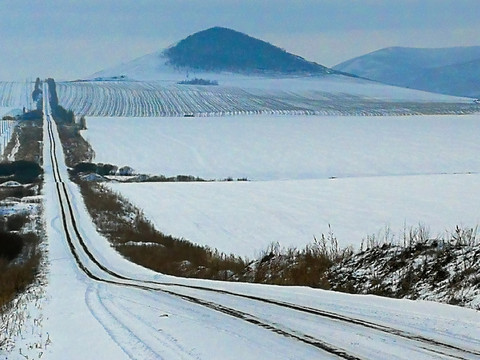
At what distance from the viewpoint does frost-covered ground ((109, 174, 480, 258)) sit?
115ft

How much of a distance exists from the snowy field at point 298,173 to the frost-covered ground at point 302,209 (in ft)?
0.28

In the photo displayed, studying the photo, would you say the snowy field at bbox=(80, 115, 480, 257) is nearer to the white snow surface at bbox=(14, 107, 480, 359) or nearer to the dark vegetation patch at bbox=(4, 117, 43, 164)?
the dark vegetation patch at bbox=(4, 117, 43, 164)

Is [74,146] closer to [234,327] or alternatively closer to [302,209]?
[302,209]

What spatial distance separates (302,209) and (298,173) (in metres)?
36.1

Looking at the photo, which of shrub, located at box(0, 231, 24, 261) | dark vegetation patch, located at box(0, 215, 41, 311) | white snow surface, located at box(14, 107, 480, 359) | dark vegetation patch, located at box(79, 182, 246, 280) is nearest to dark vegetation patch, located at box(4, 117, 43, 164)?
dark vegetation patch, located at box(79, 182, 246, 280)

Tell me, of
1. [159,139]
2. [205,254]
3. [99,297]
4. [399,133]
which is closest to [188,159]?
[159,139]

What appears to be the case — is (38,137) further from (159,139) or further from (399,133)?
(399,133)

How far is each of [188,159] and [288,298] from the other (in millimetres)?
87528

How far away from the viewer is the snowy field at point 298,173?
1527 inches

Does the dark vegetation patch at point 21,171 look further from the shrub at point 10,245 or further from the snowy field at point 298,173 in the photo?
the shrub at point 10,245

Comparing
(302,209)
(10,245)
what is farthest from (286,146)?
(10,245)

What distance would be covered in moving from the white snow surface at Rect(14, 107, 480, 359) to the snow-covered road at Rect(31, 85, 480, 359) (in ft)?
0.05

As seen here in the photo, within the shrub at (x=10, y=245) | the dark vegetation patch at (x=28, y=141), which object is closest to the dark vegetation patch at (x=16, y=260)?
the shrub at (x=10, y=245)

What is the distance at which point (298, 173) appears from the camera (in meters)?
82.8
